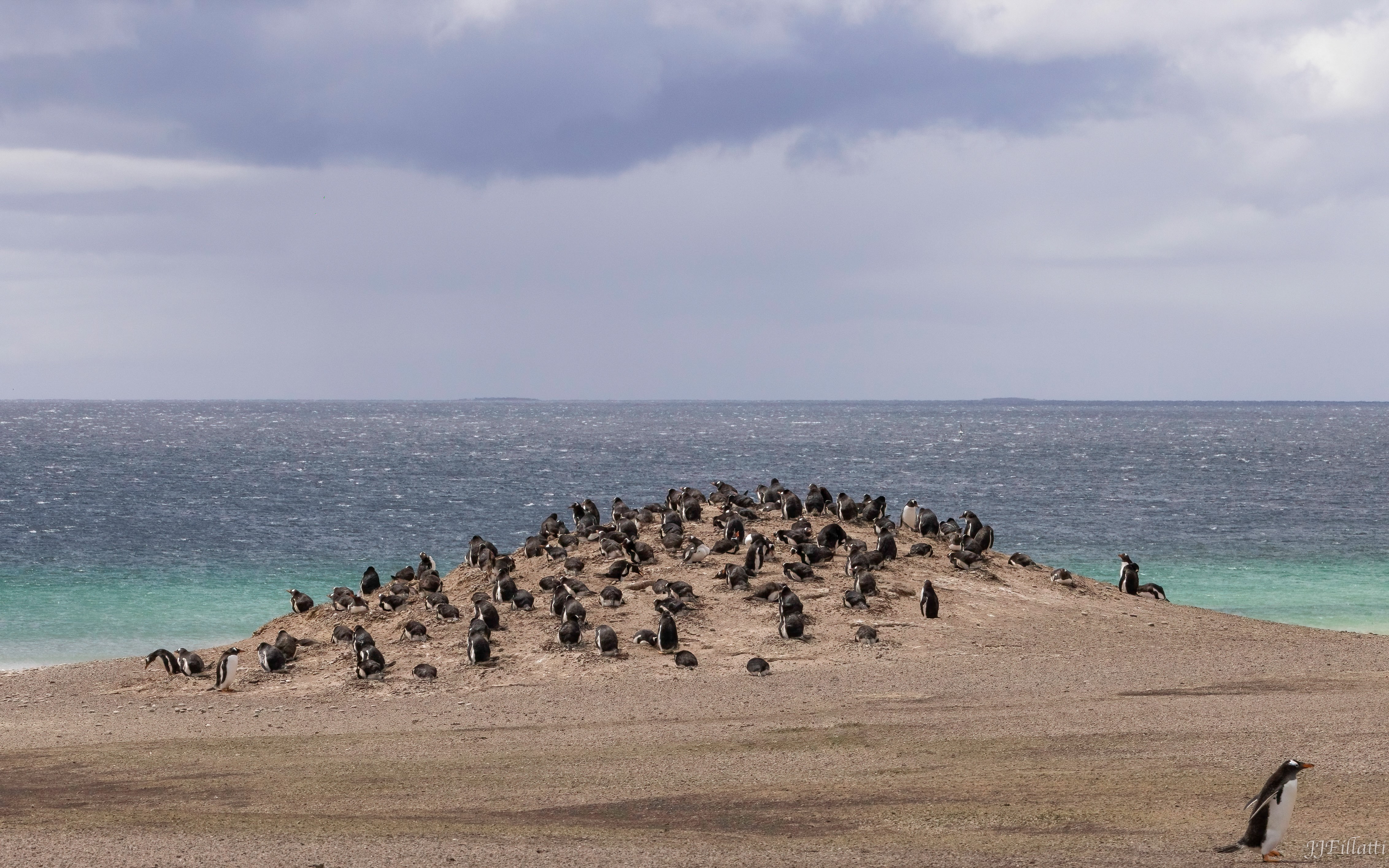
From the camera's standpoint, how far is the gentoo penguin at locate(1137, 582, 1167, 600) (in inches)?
1248

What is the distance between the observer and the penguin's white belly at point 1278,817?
1230cm

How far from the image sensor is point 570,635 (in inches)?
941

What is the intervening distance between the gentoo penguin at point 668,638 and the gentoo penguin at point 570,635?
60.4 inches

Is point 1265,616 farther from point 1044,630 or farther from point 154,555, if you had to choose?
point 154,555

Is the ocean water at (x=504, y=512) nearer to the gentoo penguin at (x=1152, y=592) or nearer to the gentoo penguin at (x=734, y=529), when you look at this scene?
the gentoo penguin at (x=1152, y=592)

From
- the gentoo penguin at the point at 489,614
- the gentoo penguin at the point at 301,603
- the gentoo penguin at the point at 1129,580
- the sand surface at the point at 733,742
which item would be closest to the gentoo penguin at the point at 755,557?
the sand surface at the point at 733,742

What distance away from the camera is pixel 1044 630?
25.7 m

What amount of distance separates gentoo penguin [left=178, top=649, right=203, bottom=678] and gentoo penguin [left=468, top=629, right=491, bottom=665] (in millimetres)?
4889

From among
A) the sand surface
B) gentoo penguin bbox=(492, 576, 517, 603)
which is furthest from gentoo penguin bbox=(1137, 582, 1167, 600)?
gentoo penguin bbox=(492, 576, 517, 603)

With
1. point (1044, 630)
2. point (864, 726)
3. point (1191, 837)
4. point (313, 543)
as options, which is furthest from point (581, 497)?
point (1191, 837)

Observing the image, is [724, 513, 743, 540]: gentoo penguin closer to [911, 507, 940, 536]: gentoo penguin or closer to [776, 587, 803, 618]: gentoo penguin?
[776, 587, 803, 618]: gentoo penguin

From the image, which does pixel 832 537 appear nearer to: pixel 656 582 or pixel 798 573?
pixel 798 573

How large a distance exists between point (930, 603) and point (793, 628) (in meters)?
3.38

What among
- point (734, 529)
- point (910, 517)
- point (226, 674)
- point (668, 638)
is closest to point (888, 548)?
point (734, 529)
